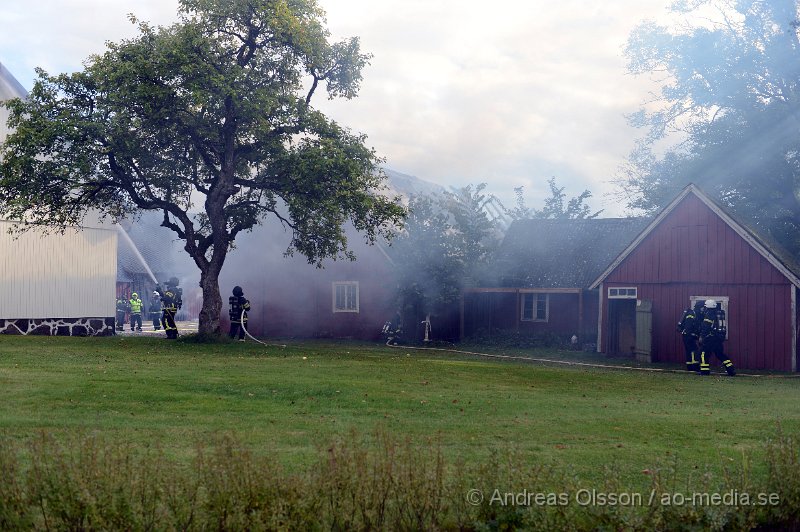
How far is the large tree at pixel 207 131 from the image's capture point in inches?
971

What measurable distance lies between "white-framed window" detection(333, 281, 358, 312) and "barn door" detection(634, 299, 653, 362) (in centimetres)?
1374

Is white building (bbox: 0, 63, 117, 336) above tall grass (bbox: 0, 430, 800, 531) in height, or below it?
above

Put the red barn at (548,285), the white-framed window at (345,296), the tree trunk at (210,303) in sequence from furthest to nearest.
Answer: the white-framed window at (345,296), the red barn at (548,285), the tree trunk at (210,303)

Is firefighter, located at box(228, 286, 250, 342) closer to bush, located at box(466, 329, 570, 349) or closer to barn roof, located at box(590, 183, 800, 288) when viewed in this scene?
bush, located at box(466, 329, 570, 349)

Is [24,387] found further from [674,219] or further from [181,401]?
[674,219]

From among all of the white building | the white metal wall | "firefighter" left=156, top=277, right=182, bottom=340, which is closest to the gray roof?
the white building

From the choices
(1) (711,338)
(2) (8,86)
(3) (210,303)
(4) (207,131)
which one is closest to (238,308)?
(3) (210,303)

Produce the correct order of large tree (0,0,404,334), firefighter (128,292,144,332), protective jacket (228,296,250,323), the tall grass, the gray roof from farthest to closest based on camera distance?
firefighter (128,292,144,332), the gray roof, protective jacket (228,296,250,323), large tree (0,0,404,334), the tall grass

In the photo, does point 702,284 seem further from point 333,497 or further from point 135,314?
point 135,314

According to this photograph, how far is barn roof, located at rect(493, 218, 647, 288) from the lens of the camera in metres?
38.6

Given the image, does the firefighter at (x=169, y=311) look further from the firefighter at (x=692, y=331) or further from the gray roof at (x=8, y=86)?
the firefighter at (x=692, y=331)

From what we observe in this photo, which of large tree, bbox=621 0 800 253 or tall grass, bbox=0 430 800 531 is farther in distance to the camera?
large tree, bbox=621 0 800 253

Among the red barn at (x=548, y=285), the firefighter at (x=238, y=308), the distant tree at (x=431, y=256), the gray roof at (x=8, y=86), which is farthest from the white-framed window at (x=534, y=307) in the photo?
the gray roof at (x=8, y=86)

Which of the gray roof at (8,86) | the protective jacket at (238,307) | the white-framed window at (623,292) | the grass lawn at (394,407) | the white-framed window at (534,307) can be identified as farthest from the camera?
the white-framed window at (534,307)
